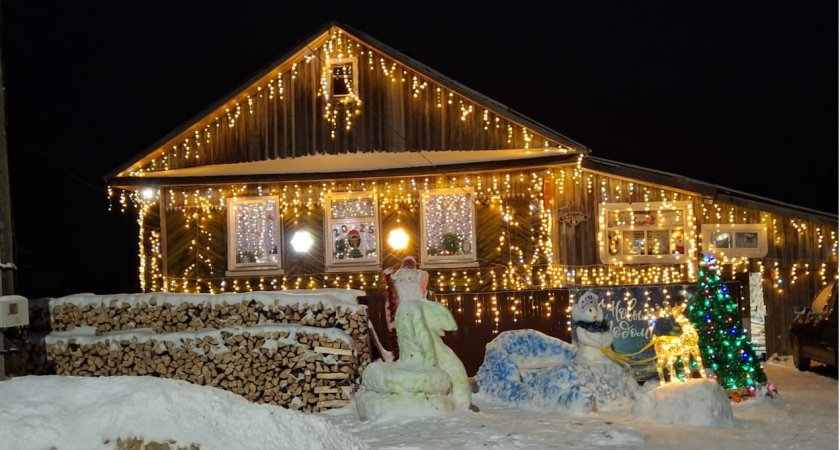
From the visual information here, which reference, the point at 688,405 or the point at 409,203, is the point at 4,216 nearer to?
the point at 688,405

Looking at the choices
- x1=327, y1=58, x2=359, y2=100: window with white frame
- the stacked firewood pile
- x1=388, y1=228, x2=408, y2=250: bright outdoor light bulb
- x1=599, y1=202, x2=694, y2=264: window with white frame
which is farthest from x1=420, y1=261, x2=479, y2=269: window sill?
the stacked firewood pile

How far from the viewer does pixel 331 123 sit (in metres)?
20.6

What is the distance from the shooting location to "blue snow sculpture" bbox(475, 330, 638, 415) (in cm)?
1234

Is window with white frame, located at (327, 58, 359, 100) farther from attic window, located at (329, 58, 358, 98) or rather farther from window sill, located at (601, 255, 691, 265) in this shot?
window sill, located at (601, 255, 691, 265)

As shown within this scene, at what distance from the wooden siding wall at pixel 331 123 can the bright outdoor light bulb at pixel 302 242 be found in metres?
1.90

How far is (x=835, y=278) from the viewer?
1867 cm

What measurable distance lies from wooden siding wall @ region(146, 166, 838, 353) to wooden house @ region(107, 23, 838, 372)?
0.10 feet

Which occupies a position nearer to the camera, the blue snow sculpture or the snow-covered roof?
the blue snow sculpture

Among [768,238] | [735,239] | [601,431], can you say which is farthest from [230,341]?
[768,238]

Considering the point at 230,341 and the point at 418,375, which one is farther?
the point at 230,341

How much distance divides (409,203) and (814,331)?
889 cm

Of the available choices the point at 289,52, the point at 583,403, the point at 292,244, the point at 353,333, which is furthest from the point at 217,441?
the point at 289,52

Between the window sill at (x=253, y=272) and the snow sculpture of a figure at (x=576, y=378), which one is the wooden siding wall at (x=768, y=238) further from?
the window sill at (x=253, y=272)

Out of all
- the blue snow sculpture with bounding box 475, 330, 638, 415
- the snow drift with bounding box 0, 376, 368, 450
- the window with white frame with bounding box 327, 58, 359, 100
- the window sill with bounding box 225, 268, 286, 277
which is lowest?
the blue snow sculpture with bounding box 475, 330, 638, 415
